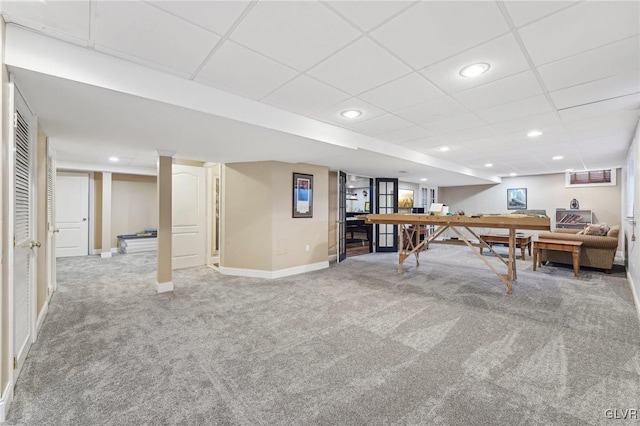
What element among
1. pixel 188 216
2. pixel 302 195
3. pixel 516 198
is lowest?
pixel 188 216

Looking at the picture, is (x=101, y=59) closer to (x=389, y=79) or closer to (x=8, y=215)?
(x=8, y=215)

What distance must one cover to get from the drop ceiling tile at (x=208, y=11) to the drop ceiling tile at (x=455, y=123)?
266 centimetres

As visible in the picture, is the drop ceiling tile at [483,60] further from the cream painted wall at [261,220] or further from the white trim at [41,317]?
the white trim at [41,317]

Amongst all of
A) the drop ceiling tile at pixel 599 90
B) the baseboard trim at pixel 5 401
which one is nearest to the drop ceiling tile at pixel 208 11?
the baseboard trim at pixel 5 401

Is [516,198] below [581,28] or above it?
below

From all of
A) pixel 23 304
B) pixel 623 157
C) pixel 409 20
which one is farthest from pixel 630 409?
pixel 623 157

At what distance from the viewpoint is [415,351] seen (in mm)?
2375

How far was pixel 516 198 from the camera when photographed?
29.2 ft

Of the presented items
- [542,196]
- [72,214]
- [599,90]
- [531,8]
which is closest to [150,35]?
[531,8]

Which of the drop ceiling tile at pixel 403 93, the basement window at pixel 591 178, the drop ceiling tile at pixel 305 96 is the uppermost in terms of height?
the drop ceiling tile at pixel 403 93

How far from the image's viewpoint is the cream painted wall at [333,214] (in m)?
6.40

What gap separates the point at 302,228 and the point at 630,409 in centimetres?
445

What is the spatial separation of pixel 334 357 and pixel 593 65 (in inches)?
119

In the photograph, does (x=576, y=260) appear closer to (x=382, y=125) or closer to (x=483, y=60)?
(x=382, y=125)
